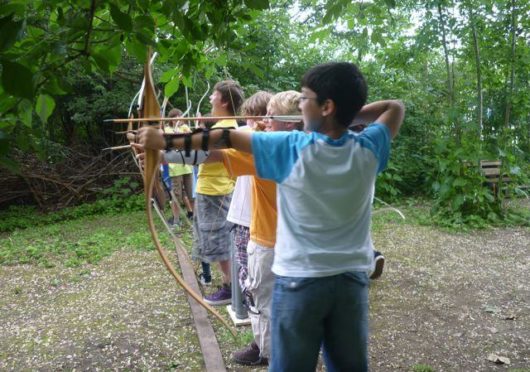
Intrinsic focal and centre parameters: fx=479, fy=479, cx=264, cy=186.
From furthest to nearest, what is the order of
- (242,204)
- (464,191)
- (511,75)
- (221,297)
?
(511,75), (464,191), (221,297), (242,204)

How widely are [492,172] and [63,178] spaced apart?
6308 mm

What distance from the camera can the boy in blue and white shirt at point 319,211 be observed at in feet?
4.57

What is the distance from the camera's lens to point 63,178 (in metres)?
7.54

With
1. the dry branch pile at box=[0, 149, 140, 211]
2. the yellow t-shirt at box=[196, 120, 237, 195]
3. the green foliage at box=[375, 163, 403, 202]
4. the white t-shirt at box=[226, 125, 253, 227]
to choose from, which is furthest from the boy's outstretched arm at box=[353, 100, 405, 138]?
the dry branch pile at box=[0, 149, 140, 211]

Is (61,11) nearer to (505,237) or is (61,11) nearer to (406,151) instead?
(505,237)

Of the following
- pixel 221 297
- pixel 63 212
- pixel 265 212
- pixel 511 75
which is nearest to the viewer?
pixel 265 212

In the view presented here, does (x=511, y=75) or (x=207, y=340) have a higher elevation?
(x=511, y=75)

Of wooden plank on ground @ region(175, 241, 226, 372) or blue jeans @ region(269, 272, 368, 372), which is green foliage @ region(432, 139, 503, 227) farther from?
blue jeans @ region(269, 272, 368, 372)

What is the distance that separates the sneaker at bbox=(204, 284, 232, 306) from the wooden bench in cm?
405

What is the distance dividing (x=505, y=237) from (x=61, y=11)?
5187mm

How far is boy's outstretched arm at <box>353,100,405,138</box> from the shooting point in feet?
5.31

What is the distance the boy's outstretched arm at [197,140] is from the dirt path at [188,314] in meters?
1.69

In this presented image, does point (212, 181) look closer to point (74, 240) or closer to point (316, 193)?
point (316, 193)

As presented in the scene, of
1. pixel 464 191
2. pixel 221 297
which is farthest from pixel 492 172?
pixel 221 297
